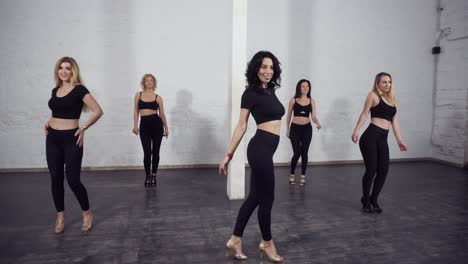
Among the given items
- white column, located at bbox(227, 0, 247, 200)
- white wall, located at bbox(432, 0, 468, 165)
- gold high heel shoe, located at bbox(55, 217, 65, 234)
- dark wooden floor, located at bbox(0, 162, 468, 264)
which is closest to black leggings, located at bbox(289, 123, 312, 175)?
dark wooden floor, located at bbox(0, 162, 468, 264)

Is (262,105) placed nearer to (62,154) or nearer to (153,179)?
Answer: (62,154)

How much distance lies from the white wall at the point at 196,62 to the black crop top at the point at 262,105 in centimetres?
412

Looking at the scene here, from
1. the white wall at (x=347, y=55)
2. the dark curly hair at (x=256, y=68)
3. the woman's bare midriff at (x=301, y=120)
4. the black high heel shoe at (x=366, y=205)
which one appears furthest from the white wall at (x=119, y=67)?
the dark curly hair at (x=256, y=68)

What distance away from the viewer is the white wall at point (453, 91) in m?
7.17

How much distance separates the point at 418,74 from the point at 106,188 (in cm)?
678

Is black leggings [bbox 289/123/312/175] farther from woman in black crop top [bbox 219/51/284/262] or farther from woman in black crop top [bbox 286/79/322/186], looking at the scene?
woman in black crop top [bbox 219/51/284/262]

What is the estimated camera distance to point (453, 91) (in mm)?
7434

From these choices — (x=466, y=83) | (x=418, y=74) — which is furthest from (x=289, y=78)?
(x=466, y=83)

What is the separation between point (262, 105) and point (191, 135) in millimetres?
4272

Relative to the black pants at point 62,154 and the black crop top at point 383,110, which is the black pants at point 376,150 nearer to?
the black crop top at point 383,110

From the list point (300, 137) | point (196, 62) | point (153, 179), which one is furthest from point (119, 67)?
point (300, 137)

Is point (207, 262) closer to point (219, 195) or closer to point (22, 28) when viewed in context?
point (219, 195)

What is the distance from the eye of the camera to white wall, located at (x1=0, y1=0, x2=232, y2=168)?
20.4 feet

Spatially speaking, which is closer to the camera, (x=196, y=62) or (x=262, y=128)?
(x=262, y=128)
